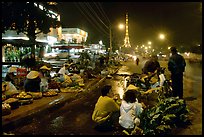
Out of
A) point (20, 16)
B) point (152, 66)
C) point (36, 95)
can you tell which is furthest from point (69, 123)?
point (152, 66)

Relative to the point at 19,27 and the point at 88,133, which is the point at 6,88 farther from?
the point at 88,133

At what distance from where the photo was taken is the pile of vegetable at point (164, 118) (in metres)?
6.54

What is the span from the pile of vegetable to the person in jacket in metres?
0.15

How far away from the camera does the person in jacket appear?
263 inches

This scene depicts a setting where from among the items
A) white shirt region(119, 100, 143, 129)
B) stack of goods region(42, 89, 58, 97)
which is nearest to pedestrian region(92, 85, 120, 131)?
white shirt region(119, 100, 143, 129)

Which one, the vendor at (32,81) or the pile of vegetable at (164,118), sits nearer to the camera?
the pile of vegetable at (164,118)

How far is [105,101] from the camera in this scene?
23.2 feet

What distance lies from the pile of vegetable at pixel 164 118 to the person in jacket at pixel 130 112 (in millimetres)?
151

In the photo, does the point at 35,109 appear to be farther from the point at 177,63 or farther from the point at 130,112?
the point at 177,63

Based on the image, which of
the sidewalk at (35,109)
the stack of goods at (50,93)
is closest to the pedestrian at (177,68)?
the sidewalk at (35,109)

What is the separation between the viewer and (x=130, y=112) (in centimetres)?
668

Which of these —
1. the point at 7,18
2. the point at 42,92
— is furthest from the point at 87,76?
the point at 7,18

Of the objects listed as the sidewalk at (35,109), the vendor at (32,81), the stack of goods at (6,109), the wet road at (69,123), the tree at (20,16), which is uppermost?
the tree at (20,16)

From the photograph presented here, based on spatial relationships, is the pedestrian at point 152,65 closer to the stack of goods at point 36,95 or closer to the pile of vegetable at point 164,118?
the pile of vegetable at point 164,118
